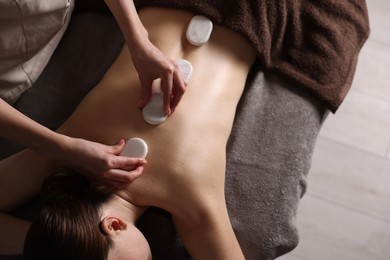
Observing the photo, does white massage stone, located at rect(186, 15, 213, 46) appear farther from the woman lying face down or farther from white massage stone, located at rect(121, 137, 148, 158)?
white massage stone, located at rect(121, 137, 148, 158)

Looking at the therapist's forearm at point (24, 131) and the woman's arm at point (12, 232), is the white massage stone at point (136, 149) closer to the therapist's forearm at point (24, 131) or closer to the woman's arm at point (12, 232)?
the therapist's forearm at point (24, 131)

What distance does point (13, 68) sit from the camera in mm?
1096

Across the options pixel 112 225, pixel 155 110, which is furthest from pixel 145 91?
pixel 112 225

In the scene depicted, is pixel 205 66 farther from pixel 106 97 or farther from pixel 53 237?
pixel 53 237

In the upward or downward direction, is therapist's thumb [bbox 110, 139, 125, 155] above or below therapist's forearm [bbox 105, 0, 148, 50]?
below

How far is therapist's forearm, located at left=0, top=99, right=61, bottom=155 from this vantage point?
888mm

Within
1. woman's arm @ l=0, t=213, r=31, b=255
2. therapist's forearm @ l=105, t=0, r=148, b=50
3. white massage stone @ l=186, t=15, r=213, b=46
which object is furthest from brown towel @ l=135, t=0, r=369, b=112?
woman's arm @ l=0, t=213, r=31, b=255

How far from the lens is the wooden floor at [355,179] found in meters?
1.47

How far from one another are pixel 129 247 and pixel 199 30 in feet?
1.69

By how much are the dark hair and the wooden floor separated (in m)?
0.77

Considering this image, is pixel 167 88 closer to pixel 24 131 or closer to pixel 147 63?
pixel 147 63

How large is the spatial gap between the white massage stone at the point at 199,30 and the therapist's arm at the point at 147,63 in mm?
122

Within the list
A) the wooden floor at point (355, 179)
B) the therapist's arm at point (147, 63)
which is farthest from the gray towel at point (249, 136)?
the wooden floor at point (355, 179)

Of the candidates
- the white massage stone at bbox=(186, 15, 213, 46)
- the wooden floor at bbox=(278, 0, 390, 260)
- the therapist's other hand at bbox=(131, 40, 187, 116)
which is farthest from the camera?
the wooden floor at bbox=(278, 0, 390, 260)
